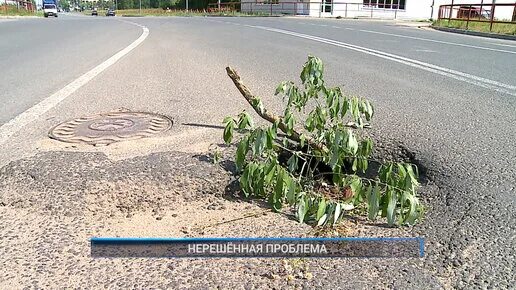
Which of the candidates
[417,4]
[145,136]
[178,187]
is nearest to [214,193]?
[178,187]

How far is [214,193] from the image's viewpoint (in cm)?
287

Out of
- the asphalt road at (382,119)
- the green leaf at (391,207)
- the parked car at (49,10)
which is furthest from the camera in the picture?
the parked car at (49,10)

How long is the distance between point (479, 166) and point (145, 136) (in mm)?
2748

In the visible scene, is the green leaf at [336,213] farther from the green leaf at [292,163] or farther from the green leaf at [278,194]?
the green leaf at [292,163]

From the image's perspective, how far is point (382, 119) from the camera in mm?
4488

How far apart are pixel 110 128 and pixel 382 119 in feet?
8.98

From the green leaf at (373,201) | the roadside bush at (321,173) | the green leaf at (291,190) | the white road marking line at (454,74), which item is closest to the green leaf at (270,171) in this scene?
the roadside bush at (321,173)

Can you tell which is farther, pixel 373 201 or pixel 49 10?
pixel 49 10

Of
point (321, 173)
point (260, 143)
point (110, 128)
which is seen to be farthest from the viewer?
point (110, 128)

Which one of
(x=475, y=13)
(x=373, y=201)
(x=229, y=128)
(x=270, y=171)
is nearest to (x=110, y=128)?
(x=229, y=128)
